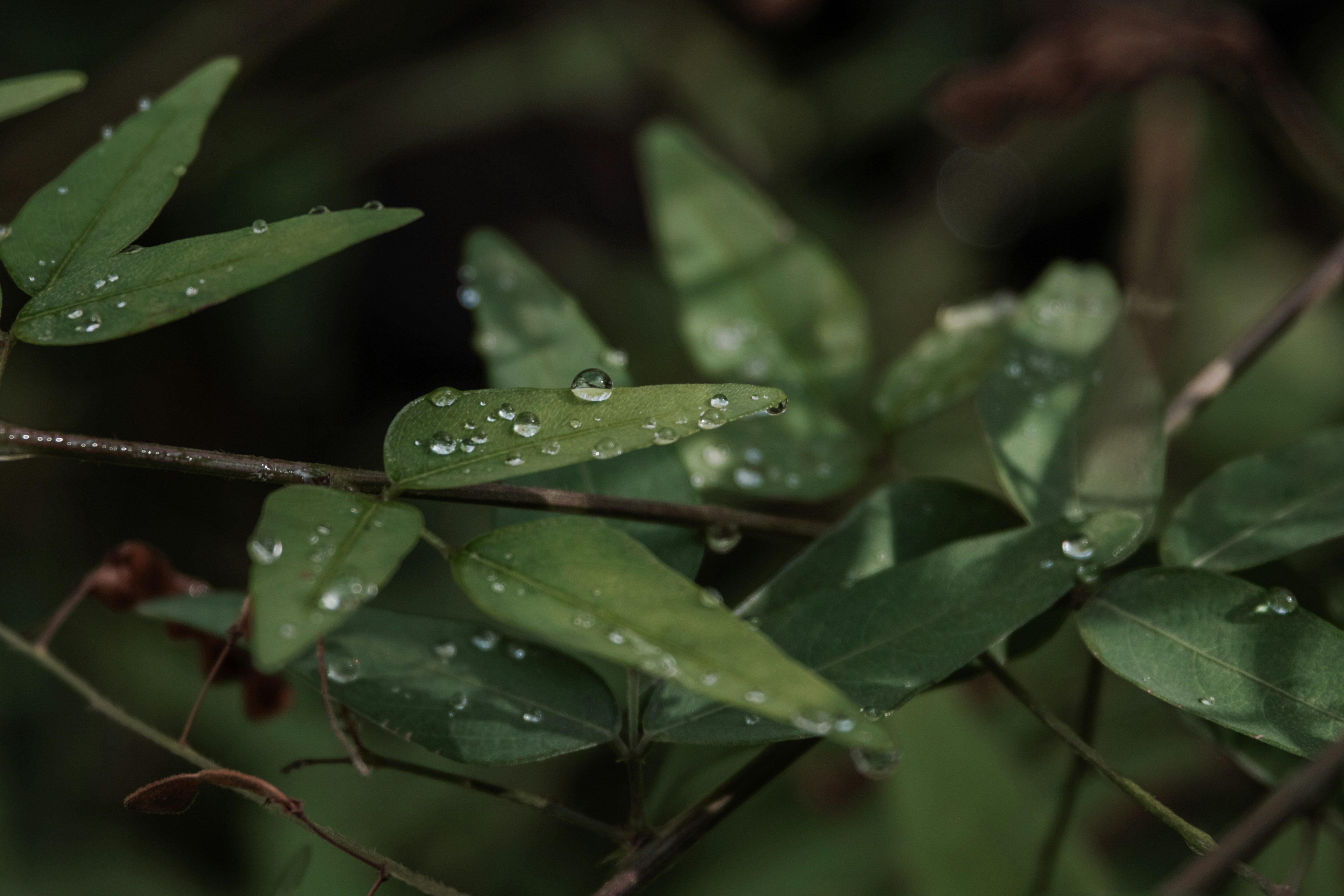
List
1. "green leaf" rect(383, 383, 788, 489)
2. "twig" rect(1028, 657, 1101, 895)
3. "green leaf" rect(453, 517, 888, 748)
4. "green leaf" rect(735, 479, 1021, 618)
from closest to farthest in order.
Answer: "green leaf" rect(453, 517, 888, 748)
"green leaf" rect(383, 383, 788, 489)
"green leaf" rect(735, 479, 1021, 618)
"twig" rect(1028, 657, 1101, 895)

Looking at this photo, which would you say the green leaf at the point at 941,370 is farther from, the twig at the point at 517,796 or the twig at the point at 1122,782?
the twig at the point at 517,796

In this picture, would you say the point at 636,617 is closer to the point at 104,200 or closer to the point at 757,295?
the point at 104,200

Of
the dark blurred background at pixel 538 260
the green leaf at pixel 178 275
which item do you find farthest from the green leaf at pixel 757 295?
the dark blurred background at pixel 538 260

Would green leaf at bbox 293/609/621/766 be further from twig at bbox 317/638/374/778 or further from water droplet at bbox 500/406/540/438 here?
water droplet at bbox 500/406/540/438

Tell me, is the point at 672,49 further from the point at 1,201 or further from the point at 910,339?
the point at 1,201

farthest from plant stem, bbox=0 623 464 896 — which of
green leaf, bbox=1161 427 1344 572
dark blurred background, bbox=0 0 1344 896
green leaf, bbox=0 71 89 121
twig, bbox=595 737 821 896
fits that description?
dark blurred background, bbox=0 0 1344 896

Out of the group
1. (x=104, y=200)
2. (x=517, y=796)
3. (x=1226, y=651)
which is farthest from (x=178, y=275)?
(x=1226, y=651)
